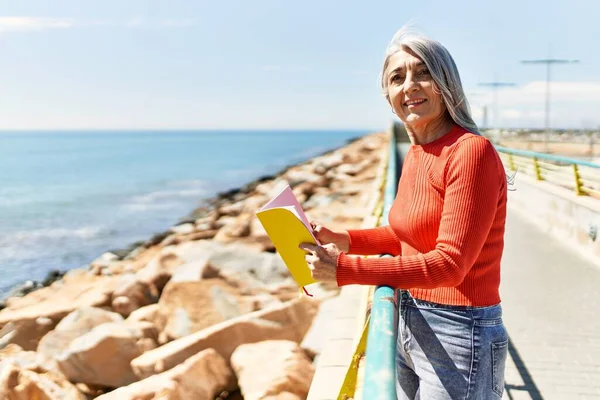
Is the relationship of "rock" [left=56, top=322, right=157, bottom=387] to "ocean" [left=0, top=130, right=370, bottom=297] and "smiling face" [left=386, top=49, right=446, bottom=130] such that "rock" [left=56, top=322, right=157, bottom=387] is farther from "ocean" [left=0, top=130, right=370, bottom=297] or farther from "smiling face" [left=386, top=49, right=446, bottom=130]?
"ocean" [left=0, top=130, right=370, bottom=297]

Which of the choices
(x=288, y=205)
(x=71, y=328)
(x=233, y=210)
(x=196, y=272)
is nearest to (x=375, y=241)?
(x=288, y=205)

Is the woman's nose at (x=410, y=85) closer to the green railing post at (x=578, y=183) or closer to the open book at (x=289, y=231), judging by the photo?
the open book at (x=289, y=231)

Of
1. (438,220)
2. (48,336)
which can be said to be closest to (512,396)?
(438,220)

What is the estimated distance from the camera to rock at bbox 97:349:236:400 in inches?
159

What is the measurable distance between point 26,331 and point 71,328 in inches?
38.1

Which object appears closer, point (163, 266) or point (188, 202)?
point (163, 266)

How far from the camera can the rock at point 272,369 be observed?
3.82 meters

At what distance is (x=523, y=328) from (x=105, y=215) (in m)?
20.4

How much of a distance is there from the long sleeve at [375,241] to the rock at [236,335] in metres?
2.98

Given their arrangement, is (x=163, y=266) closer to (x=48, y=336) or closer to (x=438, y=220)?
(x=48, y=336)

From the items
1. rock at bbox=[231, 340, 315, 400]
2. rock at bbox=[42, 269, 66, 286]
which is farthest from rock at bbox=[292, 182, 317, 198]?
rock at bbox=[231, 340, 315, 400]

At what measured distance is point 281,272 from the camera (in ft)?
23.3

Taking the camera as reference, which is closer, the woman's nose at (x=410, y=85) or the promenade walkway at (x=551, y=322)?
the woman's nose at (x=410, y=85)

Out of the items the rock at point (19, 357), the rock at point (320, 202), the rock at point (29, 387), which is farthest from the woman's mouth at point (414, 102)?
the rock at point (320, 202)
